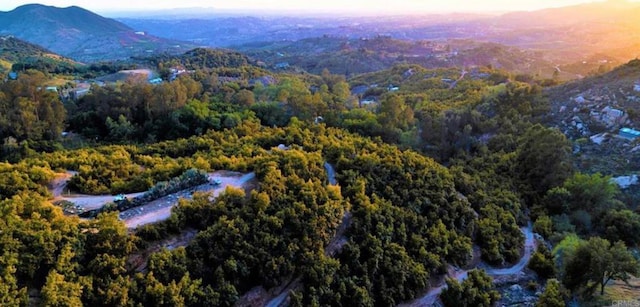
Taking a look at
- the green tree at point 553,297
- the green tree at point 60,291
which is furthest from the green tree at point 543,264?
the green tree at point 60,291

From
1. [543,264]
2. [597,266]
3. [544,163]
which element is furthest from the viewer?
[544,163]

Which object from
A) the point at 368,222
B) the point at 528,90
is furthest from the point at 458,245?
the point at 528,90

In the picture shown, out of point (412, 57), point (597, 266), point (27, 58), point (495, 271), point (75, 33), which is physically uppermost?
point (75, 33)

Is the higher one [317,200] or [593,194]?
[317,200]

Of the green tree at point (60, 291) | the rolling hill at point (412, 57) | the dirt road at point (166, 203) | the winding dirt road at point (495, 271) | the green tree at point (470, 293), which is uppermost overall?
the rolling hill at point (412, 57)

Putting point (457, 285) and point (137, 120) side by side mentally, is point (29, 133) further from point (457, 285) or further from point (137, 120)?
point (457, 285)

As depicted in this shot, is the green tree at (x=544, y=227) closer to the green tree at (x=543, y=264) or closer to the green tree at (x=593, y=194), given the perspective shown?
the green tree at (x=593, y=194)

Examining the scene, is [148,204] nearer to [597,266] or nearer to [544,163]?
[597,266]

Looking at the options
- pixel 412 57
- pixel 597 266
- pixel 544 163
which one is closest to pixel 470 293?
pixel 597 266
